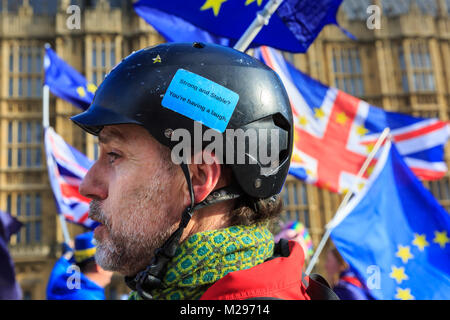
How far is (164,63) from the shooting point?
1299mm

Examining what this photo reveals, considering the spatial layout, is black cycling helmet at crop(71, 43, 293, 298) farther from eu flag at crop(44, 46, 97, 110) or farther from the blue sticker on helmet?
eu flag at crop(44, 46, 97, 110)

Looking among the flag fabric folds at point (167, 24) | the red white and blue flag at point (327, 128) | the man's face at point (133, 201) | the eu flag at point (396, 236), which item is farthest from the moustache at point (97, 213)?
the red white and blue flag at point (327, 128)

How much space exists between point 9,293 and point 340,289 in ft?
7.58

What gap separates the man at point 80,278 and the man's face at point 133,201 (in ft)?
5.62

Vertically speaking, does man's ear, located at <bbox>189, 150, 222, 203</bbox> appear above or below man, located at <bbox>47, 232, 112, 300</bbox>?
above

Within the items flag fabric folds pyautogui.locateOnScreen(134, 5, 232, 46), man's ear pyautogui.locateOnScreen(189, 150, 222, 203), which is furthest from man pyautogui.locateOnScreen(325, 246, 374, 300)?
man's ear pyautogui.locateOnScreen(189, 150, 222, 203)

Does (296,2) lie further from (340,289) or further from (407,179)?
(340,289)

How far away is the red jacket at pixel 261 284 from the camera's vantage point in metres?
1.04

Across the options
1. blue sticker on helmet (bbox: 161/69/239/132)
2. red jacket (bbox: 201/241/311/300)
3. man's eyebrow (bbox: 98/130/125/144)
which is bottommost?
red jacket (bbox: 201/241/311/300)

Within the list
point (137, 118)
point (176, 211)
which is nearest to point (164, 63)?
point (137, 118)

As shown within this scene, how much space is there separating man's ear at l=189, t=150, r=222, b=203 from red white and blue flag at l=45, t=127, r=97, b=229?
4195 mm

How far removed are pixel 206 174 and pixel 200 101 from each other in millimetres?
192

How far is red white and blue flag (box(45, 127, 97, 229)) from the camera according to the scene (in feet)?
17.4

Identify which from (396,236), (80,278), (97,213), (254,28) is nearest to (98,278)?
(80,278)
